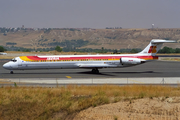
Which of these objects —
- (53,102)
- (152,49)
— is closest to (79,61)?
(152,49)

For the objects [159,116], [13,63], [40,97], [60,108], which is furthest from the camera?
[13,63]

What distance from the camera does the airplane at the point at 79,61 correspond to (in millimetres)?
40750

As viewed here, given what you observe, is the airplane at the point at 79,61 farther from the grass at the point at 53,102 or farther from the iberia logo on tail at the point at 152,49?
the grass at the point at 53,102

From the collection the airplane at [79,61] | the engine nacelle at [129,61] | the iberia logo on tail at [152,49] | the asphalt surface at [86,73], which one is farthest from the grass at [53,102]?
the iberia logo on tail at [152,49]

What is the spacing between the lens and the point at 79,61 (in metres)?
41.3

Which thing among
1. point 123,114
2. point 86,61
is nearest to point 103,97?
point 123,114

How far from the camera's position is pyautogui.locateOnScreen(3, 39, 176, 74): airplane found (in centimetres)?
4075

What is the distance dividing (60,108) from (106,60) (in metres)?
24.3

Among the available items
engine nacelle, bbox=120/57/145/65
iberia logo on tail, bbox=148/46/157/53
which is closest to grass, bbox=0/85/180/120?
engine nacelle, bbox=120/57/145/65

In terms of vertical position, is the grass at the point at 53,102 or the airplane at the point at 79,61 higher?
the airplane at the point at 79,61

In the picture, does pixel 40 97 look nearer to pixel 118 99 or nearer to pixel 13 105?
pixel 13 105

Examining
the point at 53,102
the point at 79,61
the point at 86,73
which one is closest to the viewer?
the point at 53,102

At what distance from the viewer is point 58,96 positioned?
20109mm

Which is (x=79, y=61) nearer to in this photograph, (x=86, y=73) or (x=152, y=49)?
(x=86, y=73)
